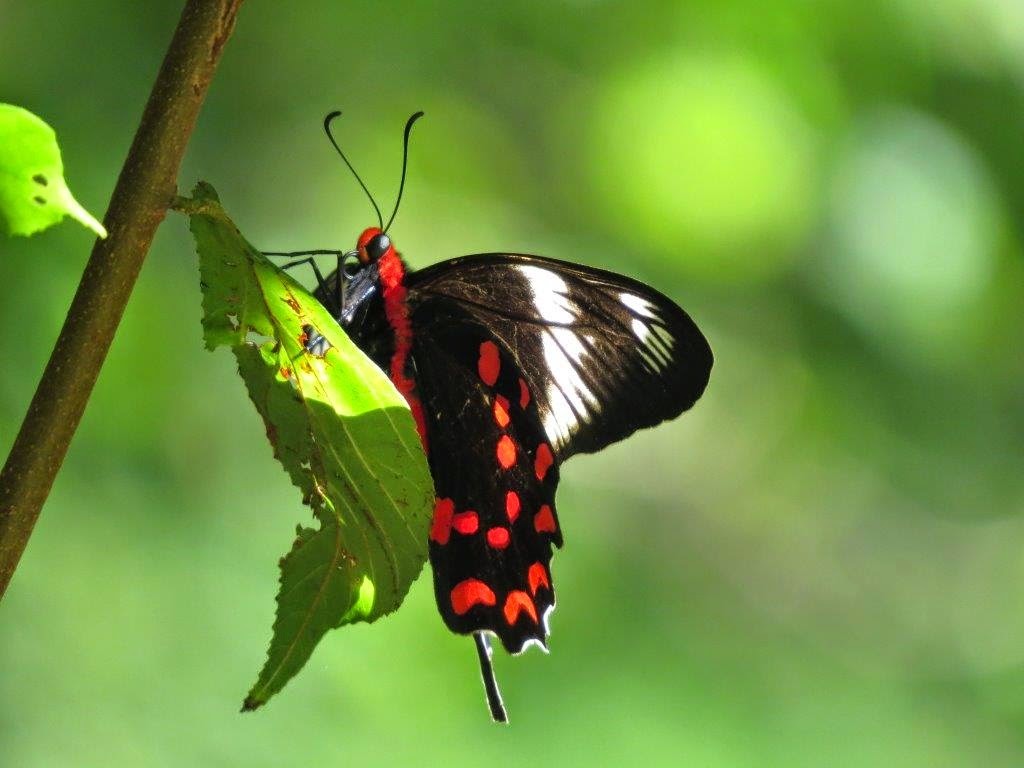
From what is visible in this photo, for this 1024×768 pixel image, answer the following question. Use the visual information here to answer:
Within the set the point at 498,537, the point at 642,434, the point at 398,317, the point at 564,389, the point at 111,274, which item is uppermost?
the point at 642,434

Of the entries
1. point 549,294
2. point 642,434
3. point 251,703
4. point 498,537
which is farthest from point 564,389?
point 642,434

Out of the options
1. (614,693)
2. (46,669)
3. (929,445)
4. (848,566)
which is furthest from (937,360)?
(46,669)

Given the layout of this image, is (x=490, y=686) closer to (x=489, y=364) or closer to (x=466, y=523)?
(x=466, y=523)

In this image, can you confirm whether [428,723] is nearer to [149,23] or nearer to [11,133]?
[149,23]

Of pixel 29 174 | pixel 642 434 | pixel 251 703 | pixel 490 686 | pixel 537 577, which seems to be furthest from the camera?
pixel 642 434

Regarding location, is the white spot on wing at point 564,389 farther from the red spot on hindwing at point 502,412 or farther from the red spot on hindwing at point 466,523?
the red spot on hindwing at point 466,523

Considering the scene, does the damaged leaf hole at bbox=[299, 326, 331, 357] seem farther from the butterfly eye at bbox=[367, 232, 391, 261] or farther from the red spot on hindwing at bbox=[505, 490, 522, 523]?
the red spot on hindwing at bbox=[505, 490, 522, 523]

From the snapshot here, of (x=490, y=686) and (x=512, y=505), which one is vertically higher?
(x=512, y=505)
